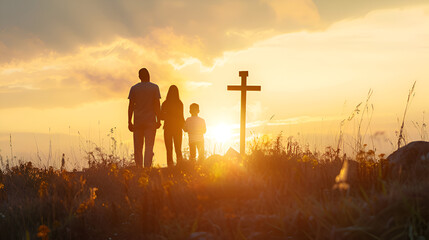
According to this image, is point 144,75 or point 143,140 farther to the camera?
point 143,140

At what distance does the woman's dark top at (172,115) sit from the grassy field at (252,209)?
154 inches

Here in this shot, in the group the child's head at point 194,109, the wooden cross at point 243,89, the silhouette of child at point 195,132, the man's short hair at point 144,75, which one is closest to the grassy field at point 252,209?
the man's short hair at point 144,75

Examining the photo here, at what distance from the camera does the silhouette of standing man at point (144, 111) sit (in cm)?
925

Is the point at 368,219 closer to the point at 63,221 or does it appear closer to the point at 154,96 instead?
the point at 63,221

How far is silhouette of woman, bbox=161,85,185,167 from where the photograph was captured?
10484 mm

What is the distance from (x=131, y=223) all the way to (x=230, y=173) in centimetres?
152

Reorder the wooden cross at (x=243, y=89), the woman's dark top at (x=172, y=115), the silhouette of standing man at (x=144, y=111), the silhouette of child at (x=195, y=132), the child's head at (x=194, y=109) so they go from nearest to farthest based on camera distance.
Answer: the silhouette of standing man at (x=144, y=111) → the woman's dark top at (x=172, y=115) → the wooden cross at (x=243, y=89) → the silhouette of child at (x=195, y=132) → the child's head at (x=194, y=109)

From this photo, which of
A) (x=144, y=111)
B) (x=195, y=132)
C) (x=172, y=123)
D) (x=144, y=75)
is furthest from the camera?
(x=195, y=132)

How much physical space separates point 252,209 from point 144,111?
17.8 ft

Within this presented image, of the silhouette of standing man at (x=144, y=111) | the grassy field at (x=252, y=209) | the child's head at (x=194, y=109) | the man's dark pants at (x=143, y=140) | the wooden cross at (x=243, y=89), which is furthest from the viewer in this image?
the child's head at (x=194, y=109)

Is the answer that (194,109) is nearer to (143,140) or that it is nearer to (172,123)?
(172,123)

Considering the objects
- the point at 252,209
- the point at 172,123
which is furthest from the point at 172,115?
the point at 252,209

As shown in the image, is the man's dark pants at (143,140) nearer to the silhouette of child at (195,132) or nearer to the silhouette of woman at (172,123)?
the silhouette of woman at (172,123)

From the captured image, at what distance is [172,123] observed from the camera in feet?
34.3
